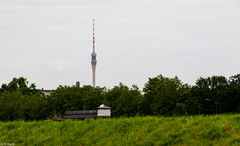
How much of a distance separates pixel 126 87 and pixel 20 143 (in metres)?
47.3

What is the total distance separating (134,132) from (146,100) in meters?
43.6

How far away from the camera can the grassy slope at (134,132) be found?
55.0ft

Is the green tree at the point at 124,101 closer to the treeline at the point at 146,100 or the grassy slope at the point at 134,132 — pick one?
the treeline at the point at 146,100

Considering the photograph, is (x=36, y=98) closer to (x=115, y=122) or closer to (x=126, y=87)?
(x=126, y=87)

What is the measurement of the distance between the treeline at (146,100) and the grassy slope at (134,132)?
33271mm

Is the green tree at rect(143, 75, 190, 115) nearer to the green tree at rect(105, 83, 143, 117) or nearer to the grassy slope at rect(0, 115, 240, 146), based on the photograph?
the green tree at rect(105, 83, 143, 117)

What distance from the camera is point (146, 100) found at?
205 feet

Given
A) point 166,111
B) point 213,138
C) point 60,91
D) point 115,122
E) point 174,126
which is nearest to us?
point 213,138

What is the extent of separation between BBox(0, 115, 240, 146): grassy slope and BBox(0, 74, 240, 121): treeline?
3327 cm

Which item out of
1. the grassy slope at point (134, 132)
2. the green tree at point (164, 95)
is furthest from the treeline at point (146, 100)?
the grassy slope at point (134, 132)

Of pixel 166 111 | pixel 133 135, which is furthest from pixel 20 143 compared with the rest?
pixel 166 111

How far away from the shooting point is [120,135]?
19.1 m

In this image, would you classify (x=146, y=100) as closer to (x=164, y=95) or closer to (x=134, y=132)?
(x=164, y=95)

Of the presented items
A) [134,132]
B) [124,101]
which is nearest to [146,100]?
[124,101]
